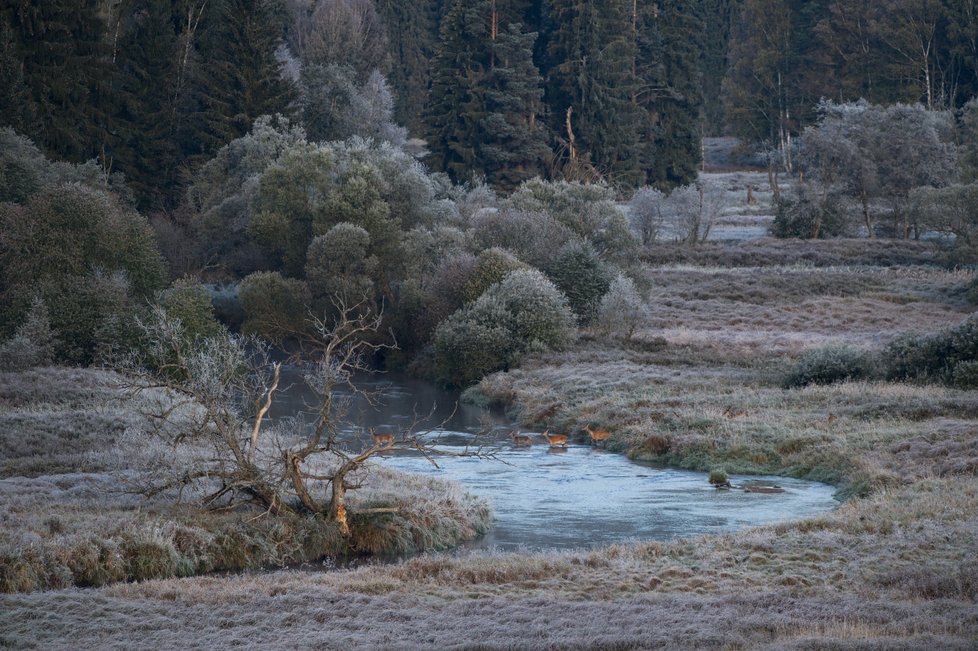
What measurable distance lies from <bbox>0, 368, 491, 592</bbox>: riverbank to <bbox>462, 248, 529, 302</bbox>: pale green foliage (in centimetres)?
2213

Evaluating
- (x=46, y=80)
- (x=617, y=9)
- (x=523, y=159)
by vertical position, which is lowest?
(x=523, y=159)

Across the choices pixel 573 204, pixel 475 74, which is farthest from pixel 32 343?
pixel 475 74

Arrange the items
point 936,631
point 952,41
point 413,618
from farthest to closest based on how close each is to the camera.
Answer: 1. point 952,41
2. point 413,618
3. point 936,631

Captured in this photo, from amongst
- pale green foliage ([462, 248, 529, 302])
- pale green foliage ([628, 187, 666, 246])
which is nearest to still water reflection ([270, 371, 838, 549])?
pale green foliage ([462, 248, 529, 302])

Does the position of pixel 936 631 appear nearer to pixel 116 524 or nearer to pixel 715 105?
pixel 116 524

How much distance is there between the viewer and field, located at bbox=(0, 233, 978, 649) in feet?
45.1

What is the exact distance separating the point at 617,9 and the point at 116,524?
73.3 meters

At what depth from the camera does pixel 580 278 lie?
5112 centimetres

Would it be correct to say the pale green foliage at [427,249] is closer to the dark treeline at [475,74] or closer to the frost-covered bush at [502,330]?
the frost-covered bush at [502,330]

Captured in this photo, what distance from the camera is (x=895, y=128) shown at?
78.2 meters

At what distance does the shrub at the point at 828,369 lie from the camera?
124 feet

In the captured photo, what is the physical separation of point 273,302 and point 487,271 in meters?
10.1

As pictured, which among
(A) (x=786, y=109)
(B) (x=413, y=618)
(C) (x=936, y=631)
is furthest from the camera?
(A) (x=786, y=109)

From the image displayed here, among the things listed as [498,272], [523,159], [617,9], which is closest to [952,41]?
[617,9]
